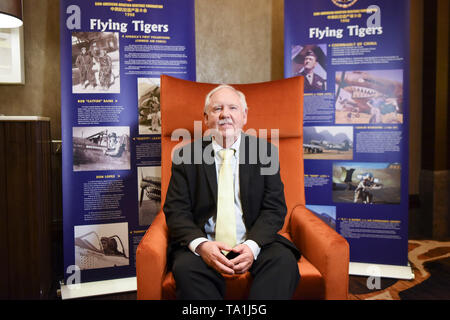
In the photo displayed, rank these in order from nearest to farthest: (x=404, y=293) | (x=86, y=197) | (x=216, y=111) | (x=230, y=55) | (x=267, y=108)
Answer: (x=216, y=111) → (x=267, y=108) → (x=404, y=293) → (x=86, y=197) → (x=230, y=55)

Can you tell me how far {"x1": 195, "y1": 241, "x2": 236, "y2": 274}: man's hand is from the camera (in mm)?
1237

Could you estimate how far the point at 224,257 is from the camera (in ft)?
4.09

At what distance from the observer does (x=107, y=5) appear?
2131mm

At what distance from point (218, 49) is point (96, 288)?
211 cm

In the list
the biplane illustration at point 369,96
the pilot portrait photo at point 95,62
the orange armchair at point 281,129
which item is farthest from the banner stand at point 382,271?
the pilot portrait photo at point 95,62

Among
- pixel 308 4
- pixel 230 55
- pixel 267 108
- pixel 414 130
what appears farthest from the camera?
pixel 414 130

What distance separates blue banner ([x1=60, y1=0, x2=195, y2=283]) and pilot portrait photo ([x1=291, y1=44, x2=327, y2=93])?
804 millimetres

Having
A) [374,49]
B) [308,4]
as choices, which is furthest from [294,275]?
[308,4]

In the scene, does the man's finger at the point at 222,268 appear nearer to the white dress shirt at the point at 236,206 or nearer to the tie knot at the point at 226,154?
the white dress shirt at the point at 236,206

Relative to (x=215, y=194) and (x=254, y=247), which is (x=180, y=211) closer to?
(x=215, y=194)

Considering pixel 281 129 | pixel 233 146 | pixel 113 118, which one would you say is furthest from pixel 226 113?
pixel 113 118

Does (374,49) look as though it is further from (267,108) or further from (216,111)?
(216,111)

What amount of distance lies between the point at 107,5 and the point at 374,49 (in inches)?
74.2
